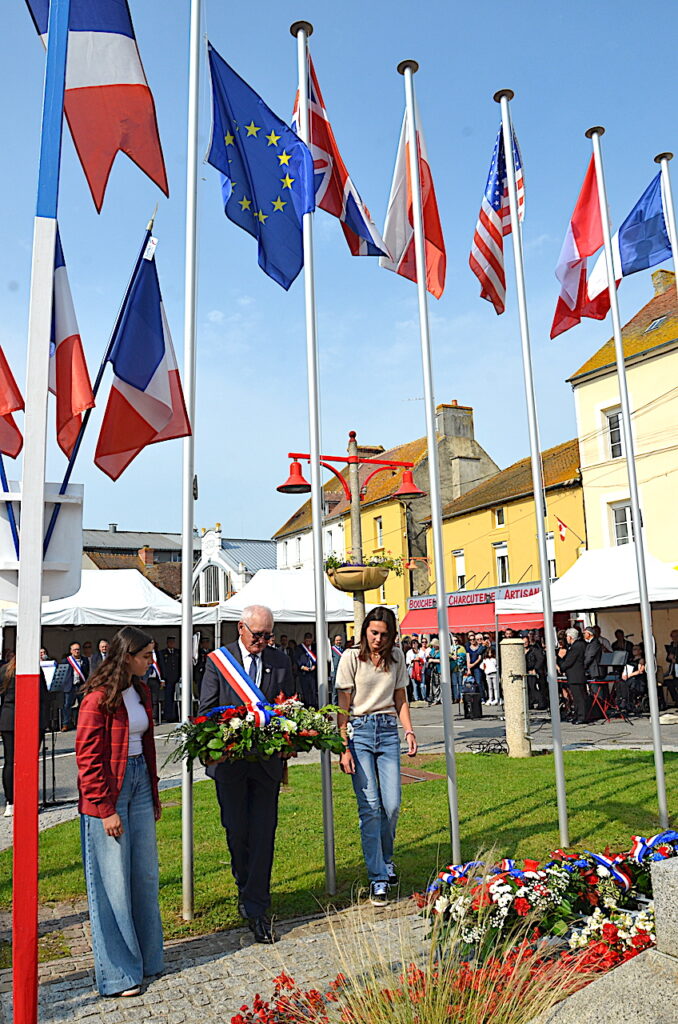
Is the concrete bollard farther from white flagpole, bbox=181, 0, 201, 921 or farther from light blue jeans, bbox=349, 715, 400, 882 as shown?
white flagpole, bbox=181, 0, 201, 921

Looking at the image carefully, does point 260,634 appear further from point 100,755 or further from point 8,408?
point 8,408

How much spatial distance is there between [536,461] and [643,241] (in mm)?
3248

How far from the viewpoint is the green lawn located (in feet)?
20.8

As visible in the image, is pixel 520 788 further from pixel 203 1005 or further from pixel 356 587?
pixel 203 1005

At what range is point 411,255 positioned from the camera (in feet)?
25.6

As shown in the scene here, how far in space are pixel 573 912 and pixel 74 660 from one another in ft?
53.7

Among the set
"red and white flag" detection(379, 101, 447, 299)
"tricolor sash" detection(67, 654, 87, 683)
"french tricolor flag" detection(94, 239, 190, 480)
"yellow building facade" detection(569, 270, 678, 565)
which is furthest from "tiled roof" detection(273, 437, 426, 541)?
"french tricolor flag" detection(94, 239, 190, 480)

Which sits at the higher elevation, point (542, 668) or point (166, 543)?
point (166, 543)

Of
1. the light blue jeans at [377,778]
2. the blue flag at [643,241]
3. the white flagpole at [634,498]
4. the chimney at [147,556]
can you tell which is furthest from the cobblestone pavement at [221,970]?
the chimney at [147,556]

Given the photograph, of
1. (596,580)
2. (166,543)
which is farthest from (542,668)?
(166,543)

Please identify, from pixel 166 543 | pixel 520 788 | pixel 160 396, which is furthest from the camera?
pixel 166 543

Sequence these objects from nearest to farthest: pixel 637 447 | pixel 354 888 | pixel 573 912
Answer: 1. pixel 573 912
2. pixel 354 888
3. pixel 637 447

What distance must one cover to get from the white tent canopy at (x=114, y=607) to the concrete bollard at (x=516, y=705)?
9.84 metres

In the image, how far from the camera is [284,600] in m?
22.7
